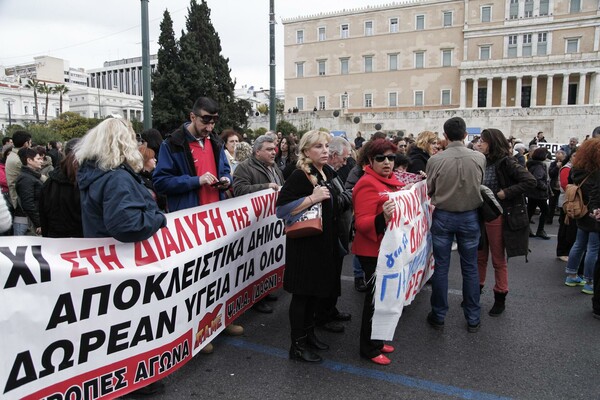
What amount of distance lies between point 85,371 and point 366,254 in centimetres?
218

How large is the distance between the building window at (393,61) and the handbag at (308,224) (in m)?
→ 61.6

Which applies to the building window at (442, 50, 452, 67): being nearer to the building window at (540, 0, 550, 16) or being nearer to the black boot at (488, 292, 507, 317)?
the building window at (540, 0, 550, 16)

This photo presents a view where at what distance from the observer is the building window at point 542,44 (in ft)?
179

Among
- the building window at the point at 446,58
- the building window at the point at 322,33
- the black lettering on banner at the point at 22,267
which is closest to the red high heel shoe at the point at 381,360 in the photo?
the black lettering on banner at the point at 22,267

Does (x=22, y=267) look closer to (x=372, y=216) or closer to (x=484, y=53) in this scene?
(x=372, y=216)

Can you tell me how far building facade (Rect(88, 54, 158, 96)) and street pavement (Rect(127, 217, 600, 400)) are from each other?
6337 inches

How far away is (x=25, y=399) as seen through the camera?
7.76ft

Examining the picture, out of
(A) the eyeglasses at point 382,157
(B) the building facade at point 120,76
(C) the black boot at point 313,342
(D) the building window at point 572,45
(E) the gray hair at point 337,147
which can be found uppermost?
(B) the building facade at point 120,76

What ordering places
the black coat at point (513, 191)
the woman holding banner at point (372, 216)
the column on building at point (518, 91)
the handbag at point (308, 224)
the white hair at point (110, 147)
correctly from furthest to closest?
the column on building at point (518, 91)
the black coat at point (513, 191)
the woman holding banner at point (372, 216)
the handbag at point (308, 224)
the white hair at point (110, 147)

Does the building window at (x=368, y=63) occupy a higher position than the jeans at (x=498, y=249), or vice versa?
the building window at (x=368, y=63)

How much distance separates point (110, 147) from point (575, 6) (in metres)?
65.5

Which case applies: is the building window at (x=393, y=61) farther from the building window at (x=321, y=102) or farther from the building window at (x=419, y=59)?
the building window at (x=321, y=102)

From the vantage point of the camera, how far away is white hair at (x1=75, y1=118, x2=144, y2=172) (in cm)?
289

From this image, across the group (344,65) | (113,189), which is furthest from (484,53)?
(113,189)
